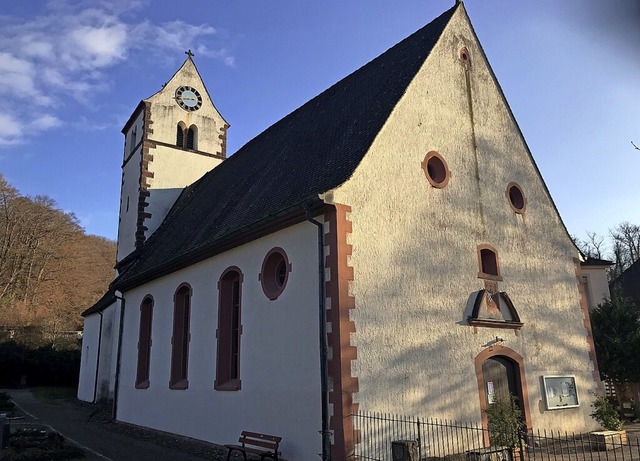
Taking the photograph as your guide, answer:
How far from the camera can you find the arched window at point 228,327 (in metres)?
12.6

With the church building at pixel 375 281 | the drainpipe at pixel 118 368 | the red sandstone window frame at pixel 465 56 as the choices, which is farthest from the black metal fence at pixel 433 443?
the drainpipe at pixel 118 368

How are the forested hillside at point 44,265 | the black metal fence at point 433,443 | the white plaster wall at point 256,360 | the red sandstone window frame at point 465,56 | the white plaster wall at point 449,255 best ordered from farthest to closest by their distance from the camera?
the forested hillside at point 44,265, the red sandstone window frame at point 465,56, the white plaster wall at point 449,255, the white plaster wall at point 256,360, the black metal fence at point 433,443

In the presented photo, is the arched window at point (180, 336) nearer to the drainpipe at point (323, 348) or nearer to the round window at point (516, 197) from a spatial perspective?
the drainpipe at point (323, 348)

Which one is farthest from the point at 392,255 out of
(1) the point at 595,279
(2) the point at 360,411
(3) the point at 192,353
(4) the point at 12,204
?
(4) the point at 12,204

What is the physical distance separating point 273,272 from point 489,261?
17.1 ft

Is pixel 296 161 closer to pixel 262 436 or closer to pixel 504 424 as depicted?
pixel 262 436

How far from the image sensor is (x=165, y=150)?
2338cm

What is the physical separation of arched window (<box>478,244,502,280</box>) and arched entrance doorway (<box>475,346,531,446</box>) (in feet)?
5.52

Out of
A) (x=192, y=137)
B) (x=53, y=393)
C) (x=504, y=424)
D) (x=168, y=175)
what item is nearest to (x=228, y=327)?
(x=504, y=424)

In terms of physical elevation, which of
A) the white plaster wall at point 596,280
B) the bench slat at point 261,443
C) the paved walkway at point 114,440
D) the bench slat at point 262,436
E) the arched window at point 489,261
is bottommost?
the paved walkway at point 114,440

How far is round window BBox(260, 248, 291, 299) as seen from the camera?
449 inches

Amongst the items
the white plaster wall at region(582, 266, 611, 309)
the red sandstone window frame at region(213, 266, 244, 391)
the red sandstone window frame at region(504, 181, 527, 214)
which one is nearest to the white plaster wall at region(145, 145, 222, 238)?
the red sandstone window frame at region(213, 266, 244, 391)

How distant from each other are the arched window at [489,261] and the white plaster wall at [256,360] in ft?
14.9

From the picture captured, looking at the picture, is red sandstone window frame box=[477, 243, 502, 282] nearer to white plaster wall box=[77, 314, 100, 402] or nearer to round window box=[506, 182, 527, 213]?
round window box=[506, 182, 527, 213]
